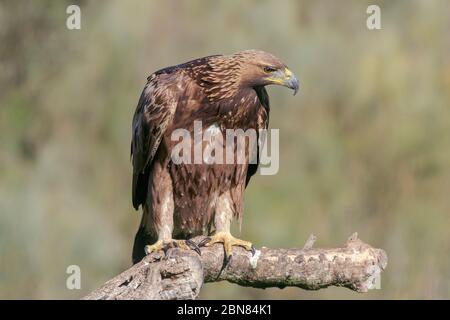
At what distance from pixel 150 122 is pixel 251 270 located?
148 centimetres

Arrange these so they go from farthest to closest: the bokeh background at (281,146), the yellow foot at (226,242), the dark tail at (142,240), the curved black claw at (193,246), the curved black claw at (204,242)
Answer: the bokeh background at (281,146) < the dark tail at (142,240) < the curved black claw at (204,242) < the yellow foot at (226,242) < the curved black claw at (193,246)

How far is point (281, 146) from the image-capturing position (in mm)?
17297

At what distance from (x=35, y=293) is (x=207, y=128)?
30.5 ft

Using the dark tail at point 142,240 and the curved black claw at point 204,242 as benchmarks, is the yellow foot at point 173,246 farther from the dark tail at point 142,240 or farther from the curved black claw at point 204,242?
the dark tail at point 142,240

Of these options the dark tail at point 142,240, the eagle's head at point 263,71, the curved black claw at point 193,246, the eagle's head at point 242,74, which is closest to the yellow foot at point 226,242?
the curved black claw at point 193,246

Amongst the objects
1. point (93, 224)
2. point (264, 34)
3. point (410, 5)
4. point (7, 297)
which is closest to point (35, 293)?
point (7, 297)

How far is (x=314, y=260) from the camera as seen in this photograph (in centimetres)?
696

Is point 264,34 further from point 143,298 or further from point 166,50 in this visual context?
point 143,298

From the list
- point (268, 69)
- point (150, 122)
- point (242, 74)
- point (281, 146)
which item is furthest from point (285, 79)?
point (281, 146)

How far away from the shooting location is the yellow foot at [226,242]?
24.5 ft

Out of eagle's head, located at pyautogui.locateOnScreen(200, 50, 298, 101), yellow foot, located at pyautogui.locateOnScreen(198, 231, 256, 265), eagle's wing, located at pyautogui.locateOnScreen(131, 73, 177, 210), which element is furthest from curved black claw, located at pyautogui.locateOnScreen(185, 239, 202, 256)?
eagle's head, located at pyautogui.locateOnScreen(200, 50, 298, 101)

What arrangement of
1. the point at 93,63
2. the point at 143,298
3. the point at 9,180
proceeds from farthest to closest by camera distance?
the point at 93,63 < the point at 9,180 < the point at 143,298

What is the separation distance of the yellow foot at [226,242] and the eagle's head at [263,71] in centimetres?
116

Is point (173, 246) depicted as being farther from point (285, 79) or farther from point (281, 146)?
point (281, 146)
